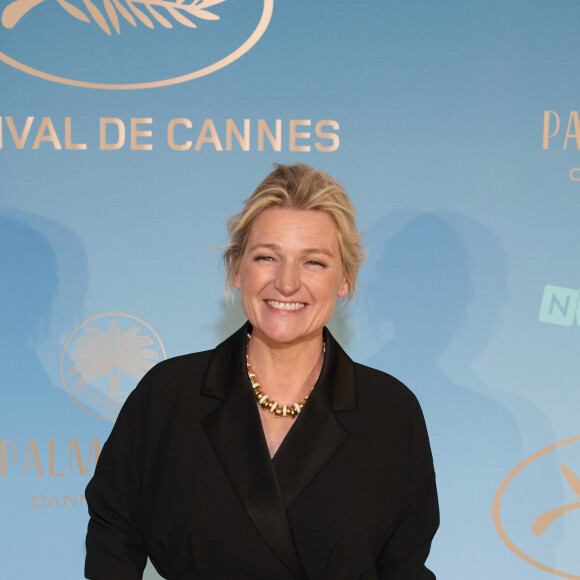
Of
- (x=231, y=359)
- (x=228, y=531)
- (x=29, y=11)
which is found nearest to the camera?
(x=228, y=531)

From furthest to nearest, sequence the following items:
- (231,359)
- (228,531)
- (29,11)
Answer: (29,11) → (231,359) → (228,531)

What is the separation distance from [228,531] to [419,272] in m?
1.03

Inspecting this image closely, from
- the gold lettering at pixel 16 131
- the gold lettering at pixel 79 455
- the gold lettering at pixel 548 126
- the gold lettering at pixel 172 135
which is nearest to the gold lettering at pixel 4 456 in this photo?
the gold lettering at pixel 79 455

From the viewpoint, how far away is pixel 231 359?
4.74 ft

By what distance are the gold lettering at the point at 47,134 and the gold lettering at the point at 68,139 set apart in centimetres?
2

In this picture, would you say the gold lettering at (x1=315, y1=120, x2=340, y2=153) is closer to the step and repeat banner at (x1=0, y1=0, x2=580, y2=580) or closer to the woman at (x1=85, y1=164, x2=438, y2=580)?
the step and repeat banner at (x1=0, y1=0, x2=580, y2=580)

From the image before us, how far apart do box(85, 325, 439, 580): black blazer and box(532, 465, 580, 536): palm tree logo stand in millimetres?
838

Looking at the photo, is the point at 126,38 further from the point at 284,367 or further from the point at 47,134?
the point at 284,367

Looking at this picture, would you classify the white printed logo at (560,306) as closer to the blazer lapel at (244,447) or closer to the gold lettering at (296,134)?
the gold lettering at (296,134)

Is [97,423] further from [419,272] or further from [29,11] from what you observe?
[29,11]

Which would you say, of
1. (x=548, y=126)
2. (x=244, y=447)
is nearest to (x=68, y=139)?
(x=244, y=447)

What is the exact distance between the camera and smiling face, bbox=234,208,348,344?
4.43 ft

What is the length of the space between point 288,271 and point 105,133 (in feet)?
3.08

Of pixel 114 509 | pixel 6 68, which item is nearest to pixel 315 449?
pixel 114 509
